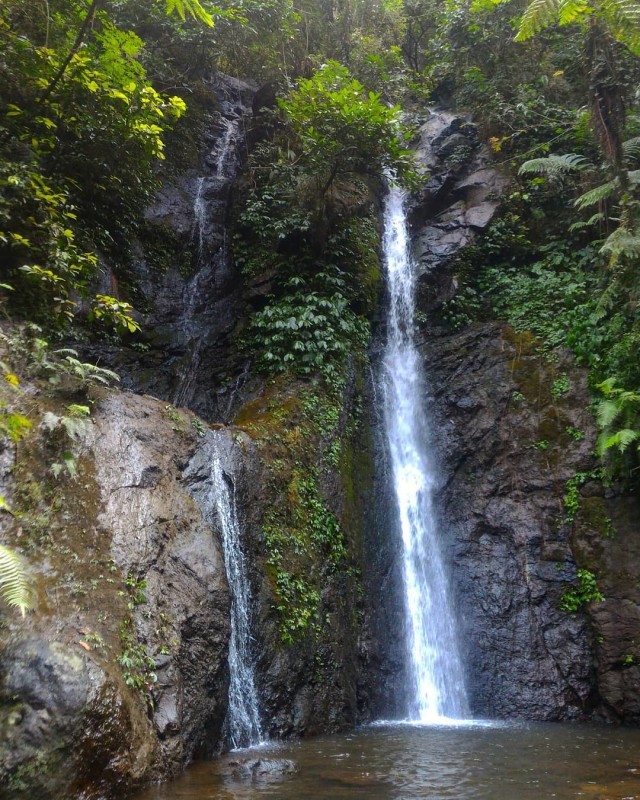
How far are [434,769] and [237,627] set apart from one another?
110 inches

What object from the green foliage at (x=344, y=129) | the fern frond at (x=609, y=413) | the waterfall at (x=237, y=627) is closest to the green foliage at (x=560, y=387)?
the fern frond at (x=609, y=413)

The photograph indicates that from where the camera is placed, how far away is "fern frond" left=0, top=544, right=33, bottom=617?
3.77 meters

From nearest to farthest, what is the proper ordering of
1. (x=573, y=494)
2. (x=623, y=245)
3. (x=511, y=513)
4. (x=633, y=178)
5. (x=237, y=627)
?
1. (x=237, y=627)
2. (x=623, y=245)
3. (x=633, y=178)
4. (x=573, y=494)
5. (x=511, y=513)

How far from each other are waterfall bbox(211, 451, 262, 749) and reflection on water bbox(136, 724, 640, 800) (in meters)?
0.43

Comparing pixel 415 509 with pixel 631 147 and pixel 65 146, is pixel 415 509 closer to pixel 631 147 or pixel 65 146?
pixel 631 147

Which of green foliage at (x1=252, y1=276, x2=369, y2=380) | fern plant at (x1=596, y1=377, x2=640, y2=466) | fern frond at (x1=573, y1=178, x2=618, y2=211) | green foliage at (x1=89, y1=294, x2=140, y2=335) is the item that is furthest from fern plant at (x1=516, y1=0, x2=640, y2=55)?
green foliage at (x1=89, y1=294, x2=140, y2=335)

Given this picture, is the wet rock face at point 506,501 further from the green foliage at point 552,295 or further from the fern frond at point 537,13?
the fern frond at point 537,13

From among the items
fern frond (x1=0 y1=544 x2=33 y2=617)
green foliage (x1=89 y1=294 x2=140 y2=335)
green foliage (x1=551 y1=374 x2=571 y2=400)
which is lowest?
fern frond (x1=0 y1=544 x2=33 y2=617)

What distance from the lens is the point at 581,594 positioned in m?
9.07

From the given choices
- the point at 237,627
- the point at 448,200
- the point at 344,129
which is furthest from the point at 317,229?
the point at 237,627

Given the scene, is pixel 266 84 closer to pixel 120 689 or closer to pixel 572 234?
pixel 572 234

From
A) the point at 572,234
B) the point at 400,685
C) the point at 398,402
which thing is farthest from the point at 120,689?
the point at 572,234

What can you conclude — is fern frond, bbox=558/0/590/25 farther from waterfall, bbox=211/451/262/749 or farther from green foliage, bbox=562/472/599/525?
waterfall, bbox=211/451/262/749

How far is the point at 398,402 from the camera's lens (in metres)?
11.7
